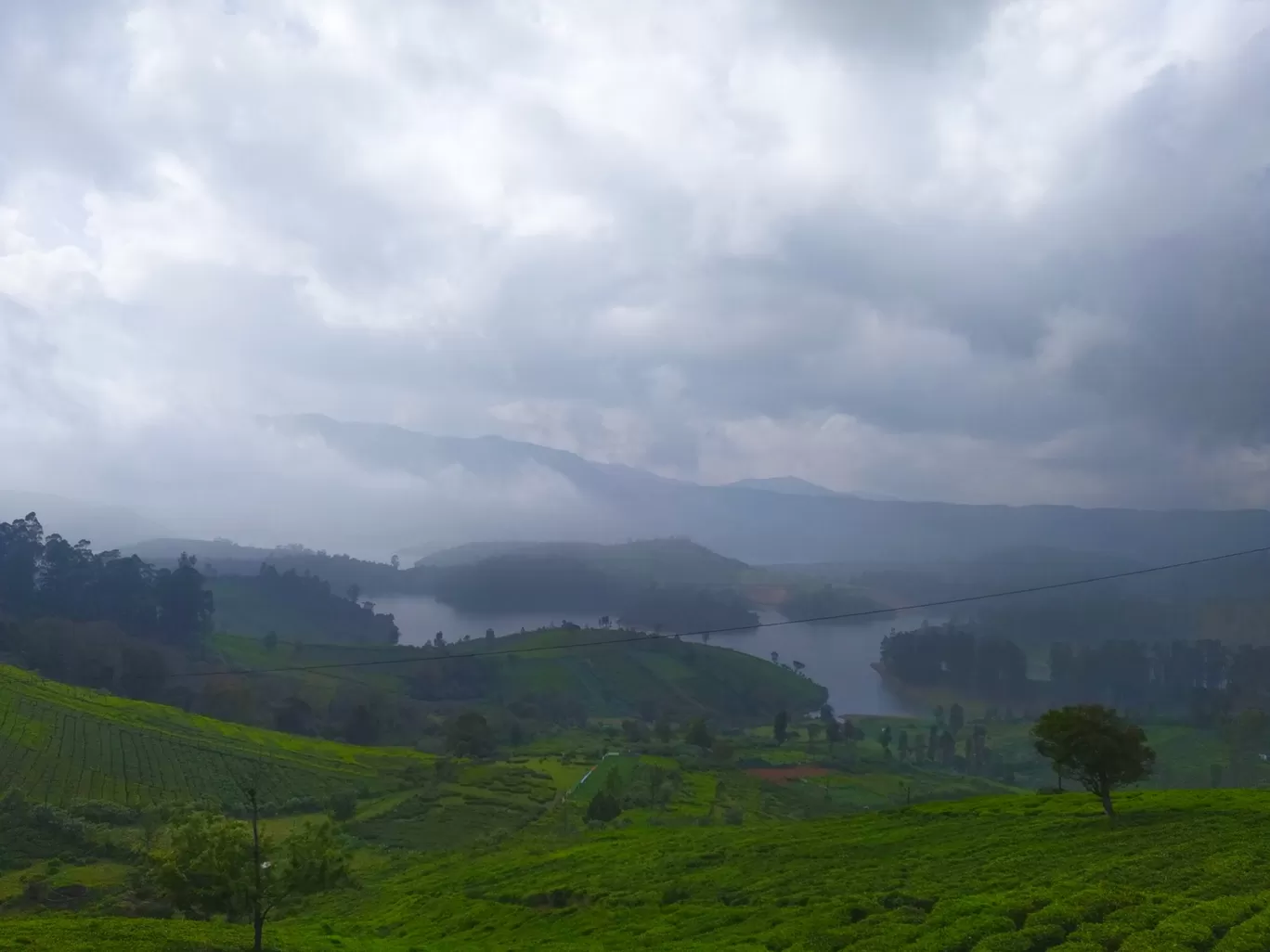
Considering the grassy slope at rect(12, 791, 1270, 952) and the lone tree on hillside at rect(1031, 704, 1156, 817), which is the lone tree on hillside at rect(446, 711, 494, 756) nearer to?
the grassy slope at rect(12, 791, 1270, 952)

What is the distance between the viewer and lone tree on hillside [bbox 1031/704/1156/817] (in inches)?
1207

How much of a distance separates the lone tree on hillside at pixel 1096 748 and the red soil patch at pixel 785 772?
66.6 metres

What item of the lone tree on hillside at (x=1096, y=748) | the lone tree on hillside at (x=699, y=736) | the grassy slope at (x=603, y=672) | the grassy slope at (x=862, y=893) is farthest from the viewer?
the grassy slope at (x=603, y=672)

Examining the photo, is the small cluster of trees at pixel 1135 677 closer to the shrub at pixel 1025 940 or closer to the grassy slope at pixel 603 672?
the grassy slope at pixel 603 672

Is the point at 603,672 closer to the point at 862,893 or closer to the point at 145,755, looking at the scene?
the point at 145,755

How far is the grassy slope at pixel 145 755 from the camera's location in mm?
62688

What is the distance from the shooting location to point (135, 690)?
388ft

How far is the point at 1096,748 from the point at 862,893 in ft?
42.1

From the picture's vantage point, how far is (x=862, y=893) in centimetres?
2419

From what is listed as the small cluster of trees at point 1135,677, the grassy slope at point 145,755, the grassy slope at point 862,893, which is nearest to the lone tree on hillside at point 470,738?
the grassy slope at point 145,755

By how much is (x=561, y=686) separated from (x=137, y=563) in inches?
3750

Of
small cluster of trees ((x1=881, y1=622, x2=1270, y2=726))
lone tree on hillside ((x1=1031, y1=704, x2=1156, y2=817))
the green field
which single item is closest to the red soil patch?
the green field

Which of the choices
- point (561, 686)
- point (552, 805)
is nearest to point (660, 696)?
point (561, 686)

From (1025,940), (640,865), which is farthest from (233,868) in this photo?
(1025,940)
